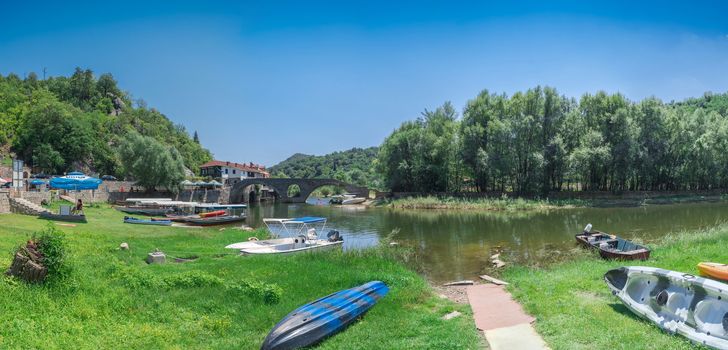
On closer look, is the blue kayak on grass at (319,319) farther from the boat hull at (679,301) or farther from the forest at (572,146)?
the forest at (572,146)

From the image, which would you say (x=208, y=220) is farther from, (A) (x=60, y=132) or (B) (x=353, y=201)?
(A) (x=60, y=132)

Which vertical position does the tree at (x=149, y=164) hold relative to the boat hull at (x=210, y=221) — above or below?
above

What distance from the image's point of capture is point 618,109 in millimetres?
55844

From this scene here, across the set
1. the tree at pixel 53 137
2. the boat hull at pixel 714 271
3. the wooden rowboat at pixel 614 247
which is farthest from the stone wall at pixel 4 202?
the tree at pixel 53 137

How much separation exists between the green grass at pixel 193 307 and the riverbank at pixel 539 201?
134 feet

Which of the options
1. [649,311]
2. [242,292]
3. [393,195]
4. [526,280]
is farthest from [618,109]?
[242,292]

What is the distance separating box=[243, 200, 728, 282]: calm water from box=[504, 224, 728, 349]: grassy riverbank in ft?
13.1

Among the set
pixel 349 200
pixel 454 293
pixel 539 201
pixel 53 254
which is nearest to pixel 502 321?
pixel 454 293

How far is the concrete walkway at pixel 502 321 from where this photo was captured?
8672mm

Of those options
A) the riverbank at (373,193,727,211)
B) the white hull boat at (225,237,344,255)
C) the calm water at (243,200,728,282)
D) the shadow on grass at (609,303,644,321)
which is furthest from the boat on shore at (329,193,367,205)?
the shadow on grass at (609,303,644,321)

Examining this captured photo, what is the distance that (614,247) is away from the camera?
805 inches

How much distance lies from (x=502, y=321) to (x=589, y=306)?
219 cm

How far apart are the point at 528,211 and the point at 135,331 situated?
46509mm

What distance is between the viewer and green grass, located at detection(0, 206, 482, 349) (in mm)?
8242
